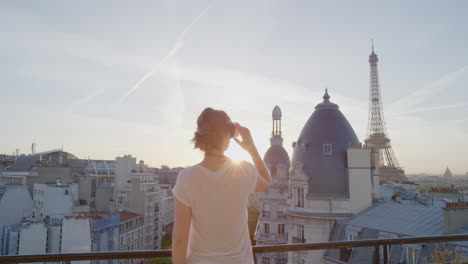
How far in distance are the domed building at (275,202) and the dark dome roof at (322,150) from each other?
1030 cm

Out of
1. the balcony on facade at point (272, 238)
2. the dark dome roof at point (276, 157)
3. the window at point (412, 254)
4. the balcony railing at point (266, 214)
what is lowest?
the balcony on facade at point (272, 238)

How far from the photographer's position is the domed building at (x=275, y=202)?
36875 millimetres

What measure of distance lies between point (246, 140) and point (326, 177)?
78.6 feet

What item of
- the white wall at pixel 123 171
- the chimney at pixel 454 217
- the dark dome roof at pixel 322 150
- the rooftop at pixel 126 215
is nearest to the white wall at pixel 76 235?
the rooftop at pixel 126 215

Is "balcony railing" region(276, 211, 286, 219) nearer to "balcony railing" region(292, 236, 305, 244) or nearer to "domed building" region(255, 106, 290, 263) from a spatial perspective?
"domed building" region(255, 106, 290, 263)

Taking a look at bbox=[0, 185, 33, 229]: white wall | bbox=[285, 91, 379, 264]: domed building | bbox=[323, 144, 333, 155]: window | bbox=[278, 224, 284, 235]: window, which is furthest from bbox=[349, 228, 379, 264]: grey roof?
bbox=[0, 185, 33, 229]: white wall

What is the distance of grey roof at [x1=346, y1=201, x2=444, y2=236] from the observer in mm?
18062

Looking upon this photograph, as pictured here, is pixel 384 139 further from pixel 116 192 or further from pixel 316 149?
pixel 316 149

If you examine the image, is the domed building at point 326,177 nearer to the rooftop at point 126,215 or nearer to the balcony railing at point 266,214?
the balcony railing at point 266,214

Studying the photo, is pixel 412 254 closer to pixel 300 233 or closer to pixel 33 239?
pixel 300 233

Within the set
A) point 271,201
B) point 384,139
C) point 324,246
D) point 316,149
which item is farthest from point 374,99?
point 324,246

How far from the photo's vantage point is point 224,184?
2.95 m

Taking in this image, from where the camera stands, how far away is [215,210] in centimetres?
295

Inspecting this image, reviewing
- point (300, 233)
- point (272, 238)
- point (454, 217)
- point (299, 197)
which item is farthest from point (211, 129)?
point (272, 238)
